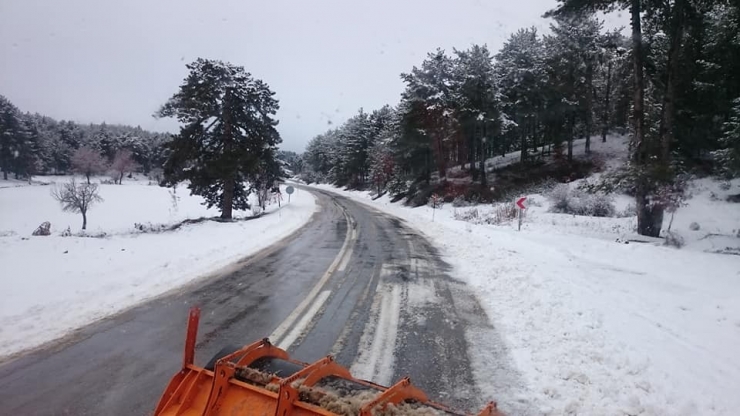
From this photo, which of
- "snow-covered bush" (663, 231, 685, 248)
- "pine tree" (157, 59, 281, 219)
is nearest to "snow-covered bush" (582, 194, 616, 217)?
"snow-covered bush" (663, 231, 685, 248)

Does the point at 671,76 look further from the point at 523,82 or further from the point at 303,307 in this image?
the point at 523,82

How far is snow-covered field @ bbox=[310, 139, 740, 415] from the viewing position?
12.3ft

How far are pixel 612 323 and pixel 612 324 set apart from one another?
0.05 m

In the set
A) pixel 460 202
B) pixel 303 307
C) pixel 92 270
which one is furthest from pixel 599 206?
pixel 92 270

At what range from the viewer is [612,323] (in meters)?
5.64

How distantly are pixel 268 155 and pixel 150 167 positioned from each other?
9287 cm

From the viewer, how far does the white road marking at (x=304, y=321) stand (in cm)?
496

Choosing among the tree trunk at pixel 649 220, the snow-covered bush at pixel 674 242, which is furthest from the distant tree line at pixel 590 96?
the snow-covered bush at pixel 674 242

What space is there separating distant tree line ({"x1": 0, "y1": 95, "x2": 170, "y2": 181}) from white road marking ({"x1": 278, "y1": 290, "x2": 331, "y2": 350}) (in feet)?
190

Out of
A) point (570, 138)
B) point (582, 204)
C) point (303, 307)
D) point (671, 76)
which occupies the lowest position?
point (303, 307)

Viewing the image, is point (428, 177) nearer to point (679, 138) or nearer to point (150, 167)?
point (679, 138)

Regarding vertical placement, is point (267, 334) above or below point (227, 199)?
below

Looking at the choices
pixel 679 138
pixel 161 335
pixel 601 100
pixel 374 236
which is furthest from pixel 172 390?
pixel 601 100

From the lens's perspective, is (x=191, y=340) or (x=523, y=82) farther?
(x=523, y=82)
